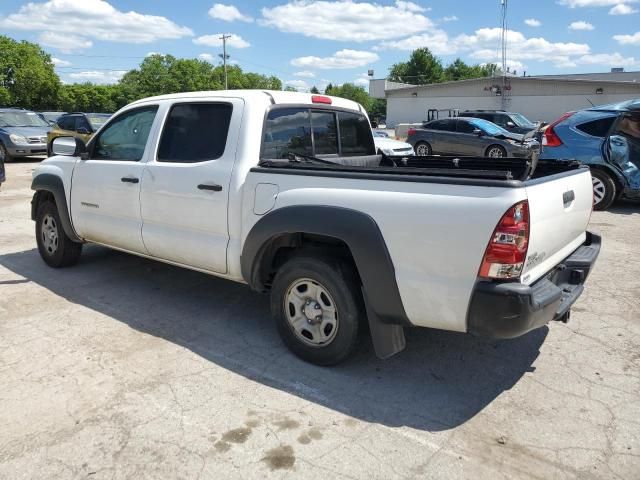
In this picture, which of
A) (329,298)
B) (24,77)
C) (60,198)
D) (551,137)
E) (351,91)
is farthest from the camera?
(351,91)

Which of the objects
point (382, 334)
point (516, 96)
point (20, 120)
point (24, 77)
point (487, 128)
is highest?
point (24, 77)

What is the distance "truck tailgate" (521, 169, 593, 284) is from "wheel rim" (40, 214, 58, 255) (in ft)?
16.2

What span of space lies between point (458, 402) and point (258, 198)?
6.12ft

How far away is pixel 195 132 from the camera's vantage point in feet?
13.8

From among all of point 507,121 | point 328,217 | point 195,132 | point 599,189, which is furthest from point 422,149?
point 328,217

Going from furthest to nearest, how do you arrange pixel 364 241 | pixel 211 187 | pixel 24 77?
1. pixel 24 77
2. pixel 211 187
3. pixel 364 241

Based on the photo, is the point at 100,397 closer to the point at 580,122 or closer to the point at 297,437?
the point at 297,437

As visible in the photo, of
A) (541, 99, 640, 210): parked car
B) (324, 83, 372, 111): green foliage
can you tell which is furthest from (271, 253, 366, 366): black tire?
(324, 83, 372, 111): green foliage

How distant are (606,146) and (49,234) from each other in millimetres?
8493

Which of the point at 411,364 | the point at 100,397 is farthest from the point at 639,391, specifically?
the point at 100,397

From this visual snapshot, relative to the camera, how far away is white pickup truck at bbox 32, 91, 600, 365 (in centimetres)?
278

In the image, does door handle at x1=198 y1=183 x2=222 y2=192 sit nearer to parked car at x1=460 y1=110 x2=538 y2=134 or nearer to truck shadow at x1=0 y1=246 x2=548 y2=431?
truck shadow at x1=0 y1=246 x2=548 y2=431

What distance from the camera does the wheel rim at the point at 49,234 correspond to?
5.75 metres

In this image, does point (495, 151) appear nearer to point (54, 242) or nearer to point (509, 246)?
point (54, 242)
